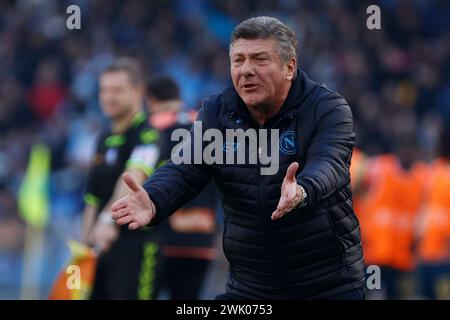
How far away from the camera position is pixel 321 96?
19.0 feet

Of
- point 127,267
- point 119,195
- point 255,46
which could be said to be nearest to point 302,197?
point 255,46

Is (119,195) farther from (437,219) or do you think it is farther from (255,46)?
(437,219)

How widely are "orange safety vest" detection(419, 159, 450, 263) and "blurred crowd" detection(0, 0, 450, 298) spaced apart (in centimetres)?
416

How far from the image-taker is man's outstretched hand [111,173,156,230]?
17.7 feet

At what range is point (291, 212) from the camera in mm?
5652

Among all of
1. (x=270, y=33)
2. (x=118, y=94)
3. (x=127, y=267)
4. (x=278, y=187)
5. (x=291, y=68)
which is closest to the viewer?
(x=278, y=187)

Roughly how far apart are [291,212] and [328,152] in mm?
347

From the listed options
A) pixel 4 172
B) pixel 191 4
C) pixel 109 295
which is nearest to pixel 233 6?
pixel 191 4

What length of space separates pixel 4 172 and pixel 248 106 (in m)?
11.1

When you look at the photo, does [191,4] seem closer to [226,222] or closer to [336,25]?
[336,25]

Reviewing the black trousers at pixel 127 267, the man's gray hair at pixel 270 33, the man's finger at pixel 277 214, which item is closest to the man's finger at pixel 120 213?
the man's finger at pixel 277 214

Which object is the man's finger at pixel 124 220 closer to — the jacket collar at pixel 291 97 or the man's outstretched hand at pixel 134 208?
the man's outstretched hand at pixel 134 208

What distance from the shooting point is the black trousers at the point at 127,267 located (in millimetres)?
8352
